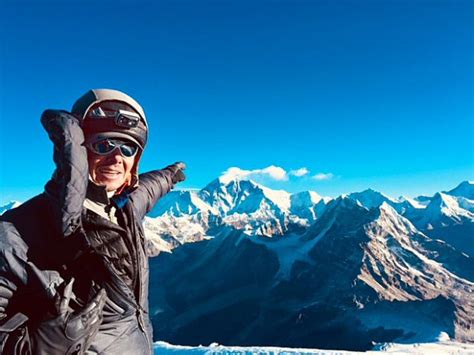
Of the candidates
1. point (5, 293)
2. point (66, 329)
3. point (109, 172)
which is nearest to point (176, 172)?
point (109, 172)

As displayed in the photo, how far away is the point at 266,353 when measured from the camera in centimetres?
1861

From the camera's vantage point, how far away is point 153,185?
19.2 ft

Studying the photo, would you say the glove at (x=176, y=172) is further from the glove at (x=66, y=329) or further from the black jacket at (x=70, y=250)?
the glove at (x=66, y=329)

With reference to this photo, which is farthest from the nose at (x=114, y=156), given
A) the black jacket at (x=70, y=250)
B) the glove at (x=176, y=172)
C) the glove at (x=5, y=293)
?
the glove at (x=176, y=172)

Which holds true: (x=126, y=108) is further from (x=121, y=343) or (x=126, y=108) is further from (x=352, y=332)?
(x=352, y=332)

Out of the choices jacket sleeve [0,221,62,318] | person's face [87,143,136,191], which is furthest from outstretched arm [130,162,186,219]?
jacket sleeve [0,221,62,318]

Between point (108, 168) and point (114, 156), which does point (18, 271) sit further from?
point (114, 156)

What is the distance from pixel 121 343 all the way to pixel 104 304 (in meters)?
0.53

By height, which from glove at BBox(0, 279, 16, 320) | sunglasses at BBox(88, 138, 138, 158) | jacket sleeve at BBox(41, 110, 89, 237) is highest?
sunglasses at BBox(88, 138, 138, 158)

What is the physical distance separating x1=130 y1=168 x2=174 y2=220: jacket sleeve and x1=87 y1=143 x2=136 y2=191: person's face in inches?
39.3

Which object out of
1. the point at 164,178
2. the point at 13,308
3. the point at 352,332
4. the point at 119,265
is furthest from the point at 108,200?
the point at 352,332

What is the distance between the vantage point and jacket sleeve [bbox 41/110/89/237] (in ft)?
10.0

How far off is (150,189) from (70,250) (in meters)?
2.52

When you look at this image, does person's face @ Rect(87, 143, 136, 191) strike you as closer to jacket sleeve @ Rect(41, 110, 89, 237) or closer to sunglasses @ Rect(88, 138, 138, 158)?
sunglasses @ Rect(88, 138, 138, 158)
